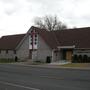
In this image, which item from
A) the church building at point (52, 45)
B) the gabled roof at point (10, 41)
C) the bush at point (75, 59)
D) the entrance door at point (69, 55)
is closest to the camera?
the bush at point (75, 59)

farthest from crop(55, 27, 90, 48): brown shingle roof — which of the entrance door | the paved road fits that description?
the paved road

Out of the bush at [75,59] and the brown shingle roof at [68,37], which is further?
the brown shingle roof at [68,37]

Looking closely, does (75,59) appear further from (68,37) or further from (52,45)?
(68,37)

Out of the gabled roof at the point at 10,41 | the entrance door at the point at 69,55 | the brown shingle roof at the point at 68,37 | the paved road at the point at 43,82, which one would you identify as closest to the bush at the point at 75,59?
the brown shingle roof at the point at 68,37

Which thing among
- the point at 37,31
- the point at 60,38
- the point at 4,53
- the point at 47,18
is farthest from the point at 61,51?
the point at 47,18

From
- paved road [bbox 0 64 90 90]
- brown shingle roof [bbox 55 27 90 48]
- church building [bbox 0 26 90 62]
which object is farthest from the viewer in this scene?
church building [bbox 0 26 90 62]

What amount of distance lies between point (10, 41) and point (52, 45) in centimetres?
1413

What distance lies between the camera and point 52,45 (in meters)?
45.4

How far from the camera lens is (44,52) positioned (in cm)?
4666

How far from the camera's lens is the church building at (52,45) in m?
43.2

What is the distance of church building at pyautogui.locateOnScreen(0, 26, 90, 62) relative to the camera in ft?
142

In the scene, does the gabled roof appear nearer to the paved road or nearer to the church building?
the church building

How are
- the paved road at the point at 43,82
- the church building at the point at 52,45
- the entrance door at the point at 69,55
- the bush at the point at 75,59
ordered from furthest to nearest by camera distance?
the entrance door at the point at 69,55, the church building at the point at 52,45, the bush at the point at 75,59, the paved road at the point at 43,82

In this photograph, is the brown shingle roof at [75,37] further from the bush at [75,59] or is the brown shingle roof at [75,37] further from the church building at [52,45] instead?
the bush at [75,59]
